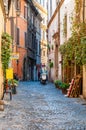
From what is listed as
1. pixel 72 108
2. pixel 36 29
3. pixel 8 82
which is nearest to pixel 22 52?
pixel 36 29

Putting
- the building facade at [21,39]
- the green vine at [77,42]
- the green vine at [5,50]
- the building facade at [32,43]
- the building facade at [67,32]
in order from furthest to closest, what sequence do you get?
the building facade at [32,43] < the building facade at [21,39] < the building facade at [67,32] < the green vine at [5,50] < the green vine at [77,42]

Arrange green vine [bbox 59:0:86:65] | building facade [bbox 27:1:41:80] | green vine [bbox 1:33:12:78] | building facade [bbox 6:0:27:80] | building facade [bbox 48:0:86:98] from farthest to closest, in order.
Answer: building facade [bbox 27:1:41:80], building facade [bbox 6:0:27:80], building facade [bbox 48:0:86:98], green vine [bbox 1:33:12:78], green vine [bbox 59:0:86:65]

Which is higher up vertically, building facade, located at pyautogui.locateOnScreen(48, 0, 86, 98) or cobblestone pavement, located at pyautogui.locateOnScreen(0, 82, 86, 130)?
building facade, located at pyautogui.locateOnScreen(48, 0, 86, 98)

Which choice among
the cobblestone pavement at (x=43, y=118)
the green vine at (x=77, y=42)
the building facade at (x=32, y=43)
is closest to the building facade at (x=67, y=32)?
the green vine at (x=77, y=42)

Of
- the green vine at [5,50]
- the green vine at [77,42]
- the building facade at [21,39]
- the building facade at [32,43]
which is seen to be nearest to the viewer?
the green vine at [77,42]

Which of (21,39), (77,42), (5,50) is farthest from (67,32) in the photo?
(21,39)

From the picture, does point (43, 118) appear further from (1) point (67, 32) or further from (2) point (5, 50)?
(1) point (67, 32)

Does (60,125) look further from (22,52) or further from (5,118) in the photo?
(22,52)

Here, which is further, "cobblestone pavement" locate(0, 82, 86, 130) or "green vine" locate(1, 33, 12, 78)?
"green vine" locate(1, 33, 12, 78)

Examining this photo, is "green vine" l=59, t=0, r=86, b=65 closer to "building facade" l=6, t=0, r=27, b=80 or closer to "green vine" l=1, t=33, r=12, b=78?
"green vine" l=1, t=33, r=12, b=78

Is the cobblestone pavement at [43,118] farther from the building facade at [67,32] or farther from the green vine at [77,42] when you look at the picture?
the building facade at [67,32]

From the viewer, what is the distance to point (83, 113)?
13.8 m

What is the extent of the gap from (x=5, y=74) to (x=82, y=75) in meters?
3.96

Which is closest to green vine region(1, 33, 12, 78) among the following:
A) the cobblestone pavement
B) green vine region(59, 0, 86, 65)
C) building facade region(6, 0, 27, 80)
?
green vine region(59, 0, 86, 65)
